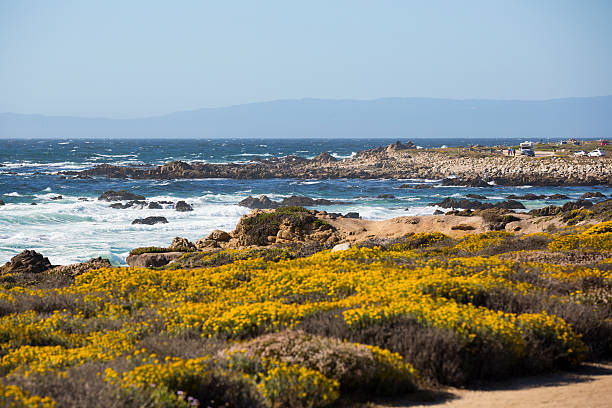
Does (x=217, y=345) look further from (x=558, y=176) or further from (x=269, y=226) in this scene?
(x=558, y=176)

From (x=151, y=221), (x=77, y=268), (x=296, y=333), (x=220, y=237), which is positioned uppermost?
(x=296, y=333)

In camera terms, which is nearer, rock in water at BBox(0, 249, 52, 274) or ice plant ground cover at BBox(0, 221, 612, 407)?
ice plant ground cover at BBox(0, 221, 612, 407)

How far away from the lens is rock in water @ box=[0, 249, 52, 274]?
1864 cm

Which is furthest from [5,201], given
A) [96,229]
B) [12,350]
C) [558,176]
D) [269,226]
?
[558,176]

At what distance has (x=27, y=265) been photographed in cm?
1889

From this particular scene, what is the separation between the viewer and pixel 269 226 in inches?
1032

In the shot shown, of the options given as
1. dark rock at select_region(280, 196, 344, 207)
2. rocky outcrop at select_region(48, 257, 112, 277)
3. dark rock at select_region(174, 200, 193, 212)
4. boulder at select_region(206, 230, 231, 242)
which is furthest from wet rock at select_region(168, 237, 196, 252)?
dark rock at select_region(280, 196, 344, 207)

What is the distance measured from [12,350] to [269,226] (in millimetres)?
19258

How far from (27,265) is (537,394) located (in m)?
17.7

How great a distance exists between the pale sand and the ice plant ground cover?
23 cm

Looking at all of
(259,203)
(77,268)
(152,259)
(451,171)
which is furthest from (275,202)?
(451,171)

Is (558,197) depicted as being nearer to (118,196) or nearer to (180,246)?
(180,246)

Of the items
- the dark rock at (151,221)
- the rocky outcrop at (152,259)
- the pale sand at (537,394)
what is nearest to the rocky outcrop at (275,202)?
the dark rock at (151,221)

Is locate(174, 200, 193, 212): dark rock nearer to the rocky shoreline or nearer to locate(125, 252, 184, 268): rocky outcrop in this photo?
locate(125, 252, 184, 268): rocky outcrop
